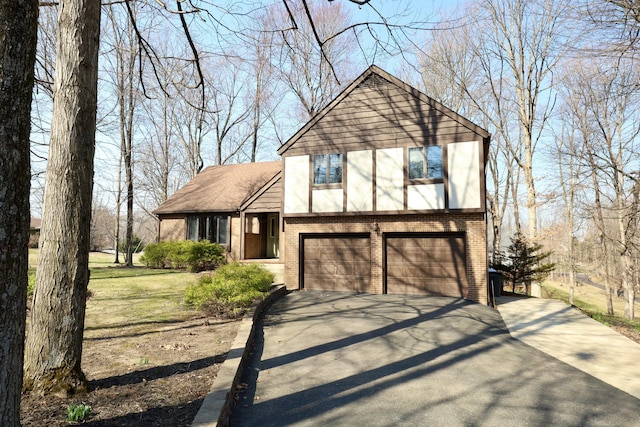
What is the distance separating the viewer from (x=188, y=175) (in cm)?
3472

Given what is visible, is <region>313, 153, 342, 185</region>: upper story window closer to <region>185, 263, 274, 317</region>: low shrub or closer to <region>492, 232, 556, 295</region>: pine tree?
<region>185, 263, 274, 317</region>: low shrub

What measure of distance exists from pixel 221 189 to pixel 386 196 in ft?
41.3

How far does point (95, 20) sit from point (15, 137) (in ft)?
9.89

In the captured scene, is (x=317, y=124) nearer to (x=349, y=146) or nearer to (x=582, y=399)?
(x=349, y=146)

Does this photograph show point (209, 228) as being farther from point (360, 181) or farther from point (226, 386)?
point (226, 386)

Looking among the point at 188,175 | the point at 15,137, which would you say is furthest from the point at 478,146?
the point at 188,175

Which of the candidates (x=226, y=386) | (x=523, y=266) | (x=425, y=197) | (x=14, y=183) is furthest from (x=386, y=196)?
(x=14, y=183)

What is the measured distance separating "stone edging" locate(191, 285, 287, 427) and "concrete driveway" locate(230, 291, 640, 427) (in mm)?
239

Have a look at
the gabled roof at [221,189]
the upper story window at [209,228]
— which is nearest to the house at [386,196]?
the gabled roof at [221,189]

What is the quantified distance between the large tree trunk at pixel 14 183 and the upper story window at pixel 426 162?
38.4 ft

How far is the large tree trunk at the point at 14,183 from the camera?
2.52 meters

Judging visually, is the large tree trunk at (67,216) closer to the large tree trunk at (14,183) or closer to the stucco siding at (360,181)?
the large tree trunk at (14,183)

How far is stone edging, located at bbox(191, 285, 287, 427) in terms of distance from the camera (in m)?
3.84

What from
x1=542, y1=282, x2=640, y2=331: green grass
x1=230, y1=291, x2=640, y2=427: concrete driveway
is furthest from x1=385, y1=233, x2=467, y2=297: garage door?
x1=542, y1=282, x2=640, y2=331: green grass
